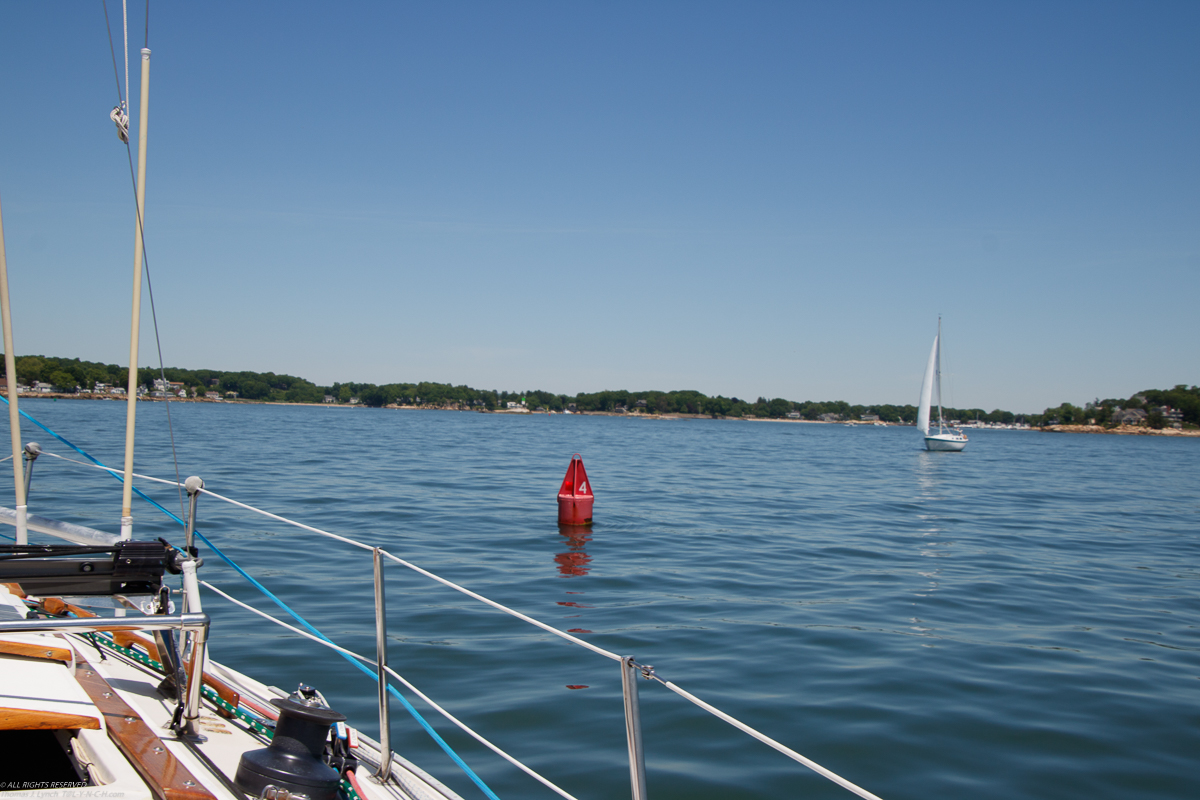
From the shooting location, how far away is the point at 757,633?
24.2 feet

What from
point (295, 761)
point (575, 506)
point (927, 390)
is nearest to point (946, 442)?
point (927, 390)

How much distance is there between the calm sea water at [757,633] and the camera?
15.7 feet

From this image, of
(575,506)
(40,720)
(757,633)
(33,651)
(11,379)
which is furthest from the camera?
(575,506)

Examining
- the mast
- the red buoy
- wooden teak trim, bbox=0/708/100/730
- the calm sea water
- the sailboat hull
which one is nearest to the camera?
wooden teak trim, bbox=0/708/100/730

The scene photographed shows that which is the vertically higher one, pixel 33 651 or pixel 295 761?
pixel 33 651

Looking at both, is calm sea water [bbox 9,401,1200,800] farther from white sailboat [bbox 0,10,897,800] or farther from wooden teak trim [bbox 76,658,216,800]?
wooden teak trim [bbox 76,658,216,800]

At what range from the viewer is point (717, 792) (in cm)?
428

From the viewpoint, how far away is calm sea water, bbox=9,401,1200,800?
4.78 m

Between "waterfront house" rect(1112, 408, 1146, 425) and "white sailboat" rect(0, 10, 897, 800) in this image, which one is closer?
"white sailboat" rect(0, 10, 897, 800)

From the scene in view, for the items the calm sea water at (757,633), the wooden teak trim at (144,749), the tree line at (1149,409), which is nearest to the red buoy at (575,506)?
the calm sea water at (757,633)

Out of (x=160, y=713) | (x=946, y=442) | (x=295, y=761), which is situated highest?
(x=295, y=761)

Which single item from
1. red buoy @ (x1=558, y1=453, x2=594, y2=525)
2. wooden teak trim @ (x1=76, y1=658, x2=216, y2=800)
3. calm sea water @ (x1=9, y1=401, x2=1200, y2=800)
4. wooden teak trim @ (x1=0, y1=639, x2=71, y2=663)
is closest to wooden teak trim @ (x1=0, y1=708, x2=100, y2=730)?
wooden teak trim @ (x1=76, y1=658, x2=216, y2=800)

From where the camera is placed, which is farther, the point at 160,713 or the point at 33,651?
the point at 160,713

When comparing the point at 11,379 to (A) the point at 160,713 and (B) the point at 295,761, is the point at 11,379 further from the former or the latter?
(B) the point at 295,761
